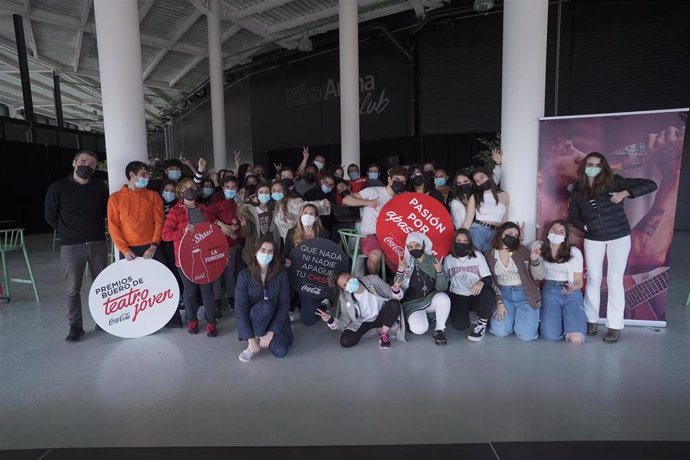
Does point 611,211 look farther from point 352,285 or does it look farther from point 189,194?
point 189,194

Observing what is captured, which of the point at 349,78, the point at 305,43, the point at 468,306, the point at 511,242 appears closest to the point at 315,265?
the point at 468,306

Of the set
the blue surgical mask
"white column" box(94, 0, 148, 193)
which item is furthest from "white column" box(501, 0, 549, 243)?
"white column" box(94, 0, 148, 193)

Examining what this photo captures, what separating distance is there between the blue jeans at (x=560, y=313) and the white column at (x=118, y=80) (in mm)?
4077

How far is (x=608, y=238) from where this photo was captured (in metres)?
3.43

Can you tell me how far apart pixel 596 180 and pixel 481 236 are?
1.00m

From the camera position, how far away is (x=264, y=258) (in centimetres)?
331

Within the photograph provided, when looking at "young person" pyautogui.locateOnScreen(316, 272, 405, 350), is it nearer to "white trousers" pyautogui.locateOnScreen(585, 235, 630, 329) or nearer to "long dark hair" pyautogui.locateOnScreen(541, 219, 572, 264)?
"long dark hair" pyautogui.locateOnScreen(541, 219, 572, 264)

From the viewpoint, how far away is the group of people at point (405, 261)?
11.1 feet

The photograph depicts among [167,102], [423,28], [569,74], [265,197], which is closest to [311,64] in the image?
[423,28]

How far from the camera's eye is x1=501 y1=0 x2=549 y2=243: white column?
389 cm

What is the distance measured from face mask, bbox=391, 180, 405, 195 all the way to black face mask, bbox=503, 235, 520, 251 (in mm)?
1007

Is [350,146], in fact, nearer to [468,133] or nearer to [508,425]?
[468,133]

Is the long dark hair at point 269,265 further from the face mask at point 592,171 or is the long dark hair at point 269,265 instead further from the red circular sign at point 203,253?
the face mask at point 592,171

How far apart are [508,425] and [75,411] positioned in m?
2.44
